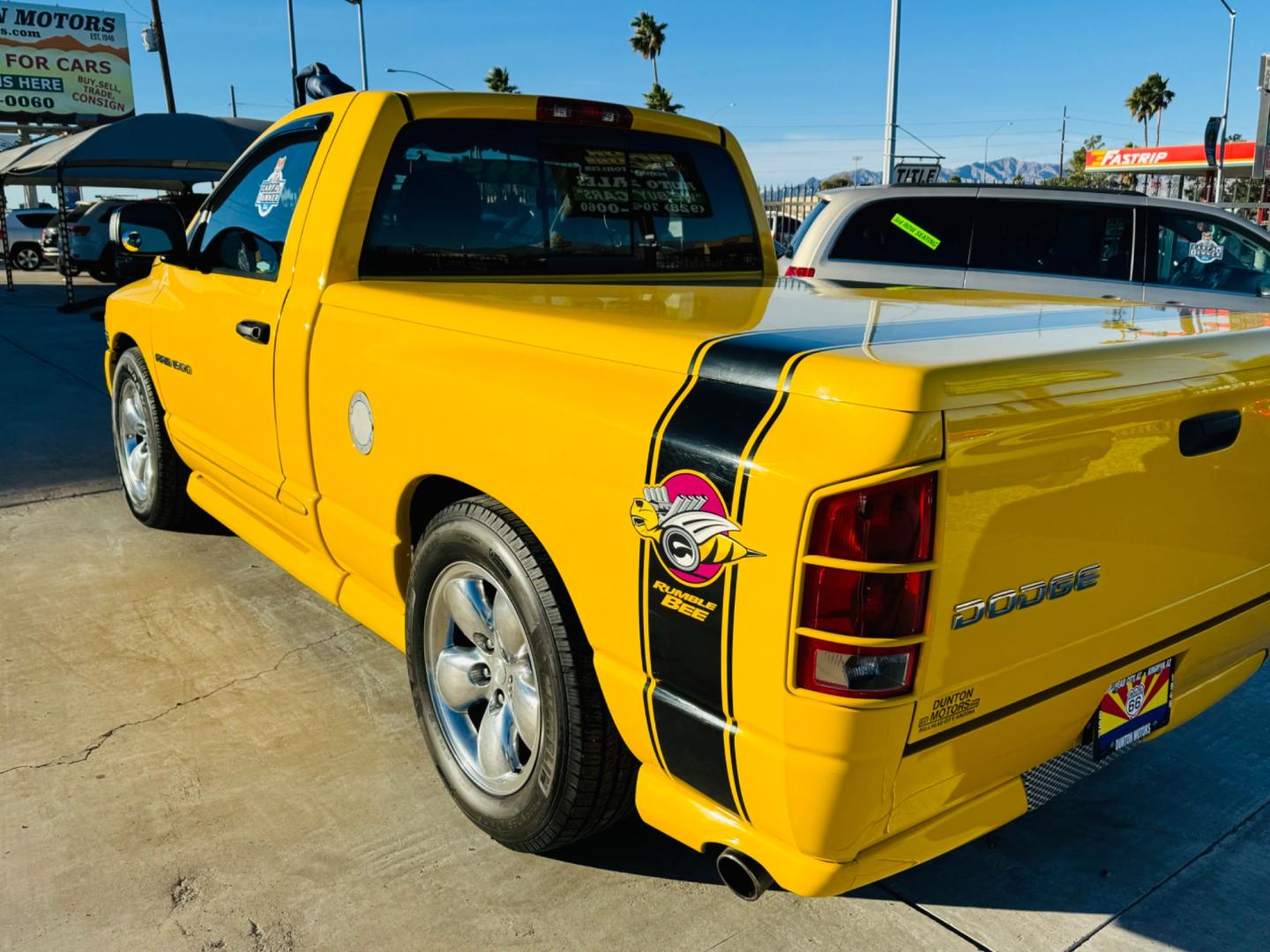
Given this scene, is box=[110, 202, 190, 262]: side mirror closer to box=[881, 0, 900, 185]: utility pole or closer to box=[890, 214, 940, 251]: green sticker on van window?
box=[890, 214, 940, 251]: green sticker on van window

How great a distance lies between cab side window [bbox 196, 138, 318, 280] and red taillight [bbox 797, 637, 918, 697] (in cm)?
243

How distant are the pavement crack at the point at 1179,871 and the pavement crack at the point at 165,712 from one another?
270 cm

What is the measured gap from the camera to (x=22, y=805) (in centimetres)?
292

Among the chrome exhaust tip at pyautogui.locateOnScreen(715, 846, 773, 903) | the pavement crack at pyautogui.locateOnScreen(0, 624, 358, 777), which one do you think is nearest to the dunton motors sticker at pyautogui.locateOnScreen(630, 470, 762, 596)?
the chrome exhaust tip at pyautogui.locateOnScreen(715, 846, 773, 903)

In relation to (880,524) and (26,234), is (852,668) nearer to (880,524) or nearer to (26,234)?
(880,524)

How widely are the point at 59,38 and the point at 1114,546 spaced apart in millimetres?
45130

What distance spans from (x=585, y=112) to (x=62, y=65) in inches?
1685

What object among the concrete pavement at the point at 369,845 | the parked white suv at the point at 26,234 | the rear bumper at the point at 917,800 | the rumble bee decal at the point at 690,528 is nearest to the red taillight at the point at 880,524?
the rumble bee decal at the point at 690,528

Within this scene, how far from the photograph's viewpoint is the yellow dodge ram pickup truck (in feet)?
5.77

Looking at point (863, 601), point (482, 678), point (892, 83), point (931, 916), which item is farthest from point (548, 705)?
point (892, 83)

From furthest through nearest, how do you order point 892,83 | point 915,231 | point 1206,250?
point 892,83, point 915,231, point 1206,250

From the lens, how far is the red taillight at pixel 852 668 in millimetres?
1754

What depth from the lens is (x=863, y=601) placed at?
173 centimetres

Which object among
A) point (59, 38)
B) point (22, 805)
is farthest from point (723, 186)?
point (59, 38)
